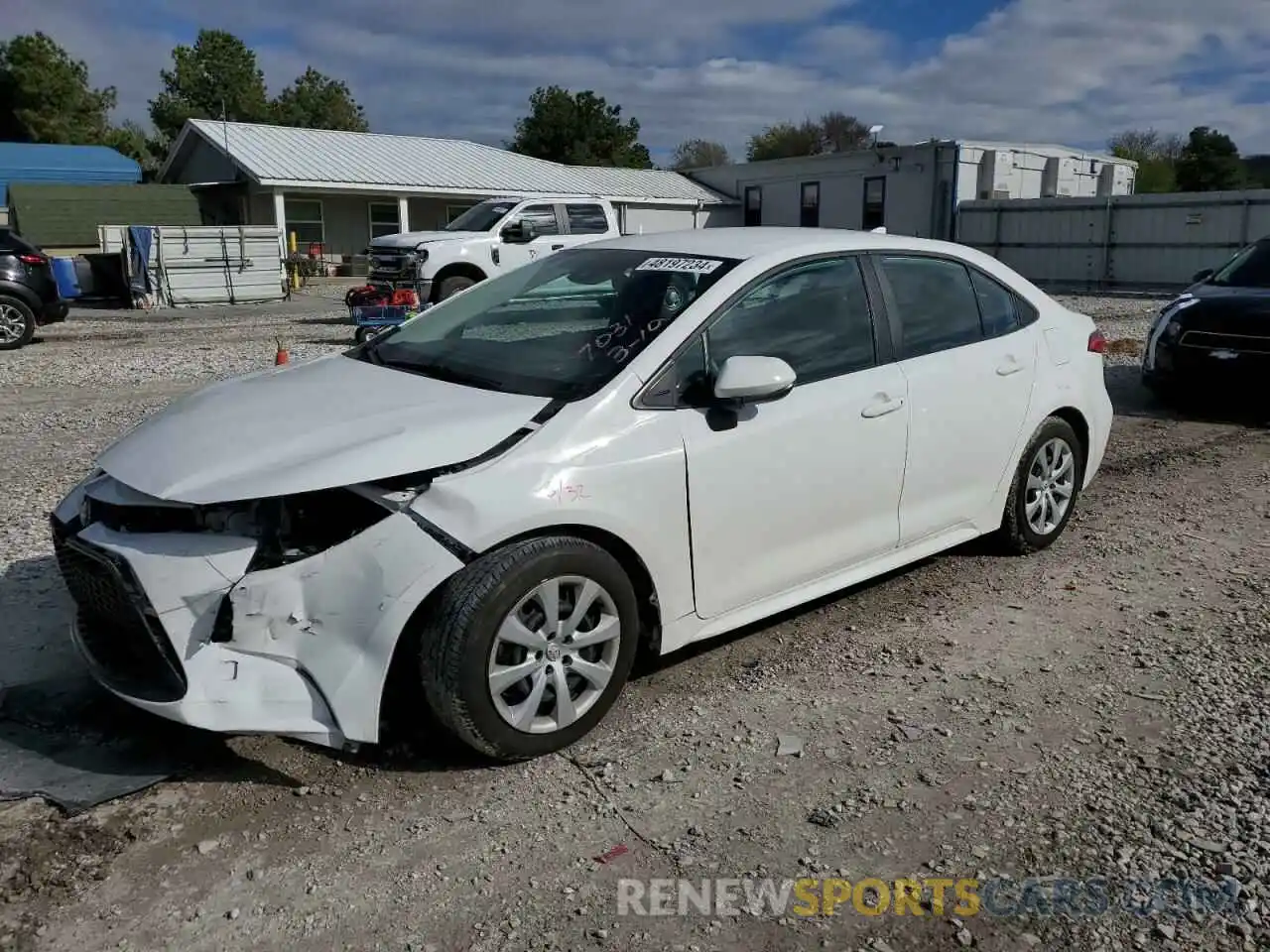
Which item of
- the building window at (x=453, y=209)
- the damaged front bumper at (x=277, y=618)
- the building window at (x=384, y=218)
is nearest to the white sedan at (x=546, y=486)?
the damaged front bumper at (x=277, y=618)

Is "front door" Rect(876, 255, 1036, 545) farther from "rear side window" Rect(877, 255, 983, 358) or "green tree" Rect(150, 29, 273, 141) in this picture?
"green tree" Rect(150, 29, 273, 141)

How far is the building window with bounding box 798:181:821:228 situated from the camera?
35.2m

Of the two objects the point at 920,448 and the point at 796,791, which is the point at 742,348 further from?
the point at 796,791

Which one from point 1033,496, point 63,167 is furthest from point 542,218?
point 63,167

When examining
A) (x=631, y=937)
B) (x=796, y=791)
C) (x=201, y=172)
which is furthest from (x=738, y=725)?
(x=201, y=172)

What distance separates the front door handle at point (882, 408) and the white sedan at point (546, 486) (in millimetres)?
12

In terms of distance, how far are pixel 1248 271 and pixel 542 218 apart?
36.5 ft

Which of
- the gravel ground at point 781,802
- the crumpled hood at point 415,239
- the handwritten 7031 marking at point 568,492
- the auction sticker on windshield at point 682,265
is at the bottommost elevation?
the gravel ground at point 781,802

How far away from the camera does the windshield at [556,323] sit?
3789 millimetres

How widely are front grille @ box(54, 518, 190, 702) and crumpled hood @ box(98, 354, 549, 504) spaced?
27cm

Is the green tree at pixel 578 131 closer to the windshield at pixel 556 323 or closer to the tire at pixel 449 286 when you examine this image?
the tire at pixel 449 286

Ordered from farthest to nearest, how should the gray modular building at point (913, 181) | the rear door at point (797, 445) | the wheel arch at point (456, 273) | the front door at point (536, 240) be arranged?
the gray modular building at point (913, 181)
the front door at point (536, 240)
the wheel arch at point (456, 273)
the rear door at point (797, 445)

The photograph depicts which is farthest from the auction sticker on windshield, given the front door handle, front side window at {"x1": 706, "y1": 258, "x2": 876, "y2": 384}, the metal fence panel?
the metal fence panel

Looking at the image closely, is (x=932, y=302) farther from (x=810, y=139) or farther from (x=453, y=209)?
(x=810, y=139)
